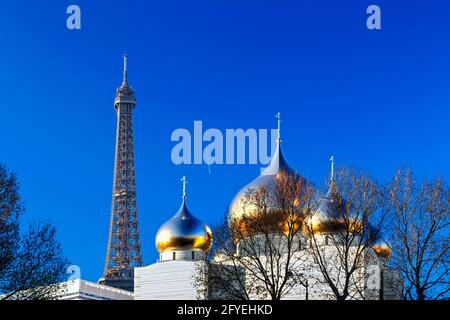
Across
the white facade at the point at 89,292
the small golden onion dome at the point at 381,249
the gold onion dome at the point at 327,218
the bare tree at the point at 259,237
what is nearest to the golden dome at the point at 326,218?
Answer: the gold onion dome at the point at 327,218

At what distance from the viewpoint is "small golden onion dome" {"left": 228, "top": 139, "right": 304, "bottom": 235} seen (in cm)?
3244

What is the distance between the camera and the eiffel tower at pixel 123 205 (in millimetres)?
68812

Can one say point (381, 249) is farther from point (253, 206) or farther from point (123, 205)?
point (123, 205)

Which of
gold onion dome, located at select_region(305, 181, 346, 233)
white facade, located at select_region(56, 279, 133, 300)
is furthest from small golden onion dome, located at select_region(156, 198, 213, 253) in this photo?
white facade, located at select_region(56, 279, 133, 300)

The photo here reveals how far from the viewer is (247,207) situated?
3675cm

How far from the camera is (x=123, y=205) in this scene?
72.6 meters

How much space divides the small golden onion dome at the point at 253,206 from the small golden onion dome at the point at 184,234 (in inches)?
93.2

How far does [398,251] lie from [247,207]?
42.1 feet

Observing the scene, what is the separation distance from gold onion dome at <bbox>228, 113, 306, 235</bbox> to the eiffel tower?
2922 centimetres

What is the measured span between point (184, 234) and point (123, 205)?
3338 cm

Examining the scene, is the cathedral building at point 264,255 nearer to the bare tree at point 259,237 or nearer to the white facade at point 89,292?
the bare tree at point 259,237

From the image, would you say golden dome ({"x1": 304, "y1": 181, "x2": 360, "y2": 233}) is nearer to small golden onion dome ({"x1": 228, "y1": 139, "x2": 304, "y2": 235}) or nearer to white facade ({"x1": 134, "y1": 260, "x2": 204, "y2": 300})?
small golden onion dome ({"x1": 228, "y1": 139, "x2": 304, "y2": 235})

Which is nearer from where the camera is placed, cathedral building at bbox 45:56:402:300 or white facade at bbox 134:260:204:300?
cathedral building at bbox 45:56:402:300
